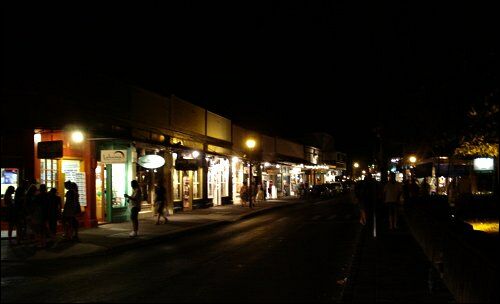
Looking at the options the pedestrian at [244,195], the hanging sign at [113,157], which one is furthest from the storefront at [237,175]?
the hanging sign at [113,157]

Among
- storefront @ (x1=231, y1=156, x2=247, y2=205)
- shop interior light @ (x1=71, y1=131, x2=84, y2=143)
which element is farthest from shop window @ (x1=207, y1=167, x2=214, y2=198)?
shop interior light @ (x1=71, y1=131, x2=84, y2=143)

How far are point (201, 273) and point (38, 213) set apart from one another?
658 cm

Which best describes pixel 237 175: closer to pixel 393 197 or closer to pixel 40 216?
pixel 393 197

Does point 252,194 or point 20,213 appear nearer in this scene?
point 20,213

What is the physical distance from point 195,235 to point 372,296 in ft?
40.2

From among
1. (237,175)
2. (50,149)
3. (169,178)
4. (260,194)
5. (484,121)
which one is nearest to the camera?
(484,121)

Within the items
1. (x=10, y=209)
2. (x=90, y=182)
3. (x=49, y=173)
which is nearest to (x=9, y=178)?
(x=49, y=173)

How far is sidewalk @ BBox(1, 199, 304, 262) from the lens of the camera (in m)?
15.9

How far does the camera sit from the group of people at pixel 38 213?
55.3 ft

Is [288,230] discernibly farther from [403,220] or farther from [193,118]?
[193,118]

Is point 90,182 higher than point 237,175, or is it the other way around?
point 237,175

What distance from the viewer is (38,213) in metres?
16.8

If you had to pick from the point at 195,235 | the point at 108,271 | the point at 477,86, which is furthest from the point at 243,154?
the point at 477,86

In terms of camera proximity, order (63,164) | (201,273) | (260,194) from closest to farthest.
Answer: (201,273) → (63,164) → (260,194)
